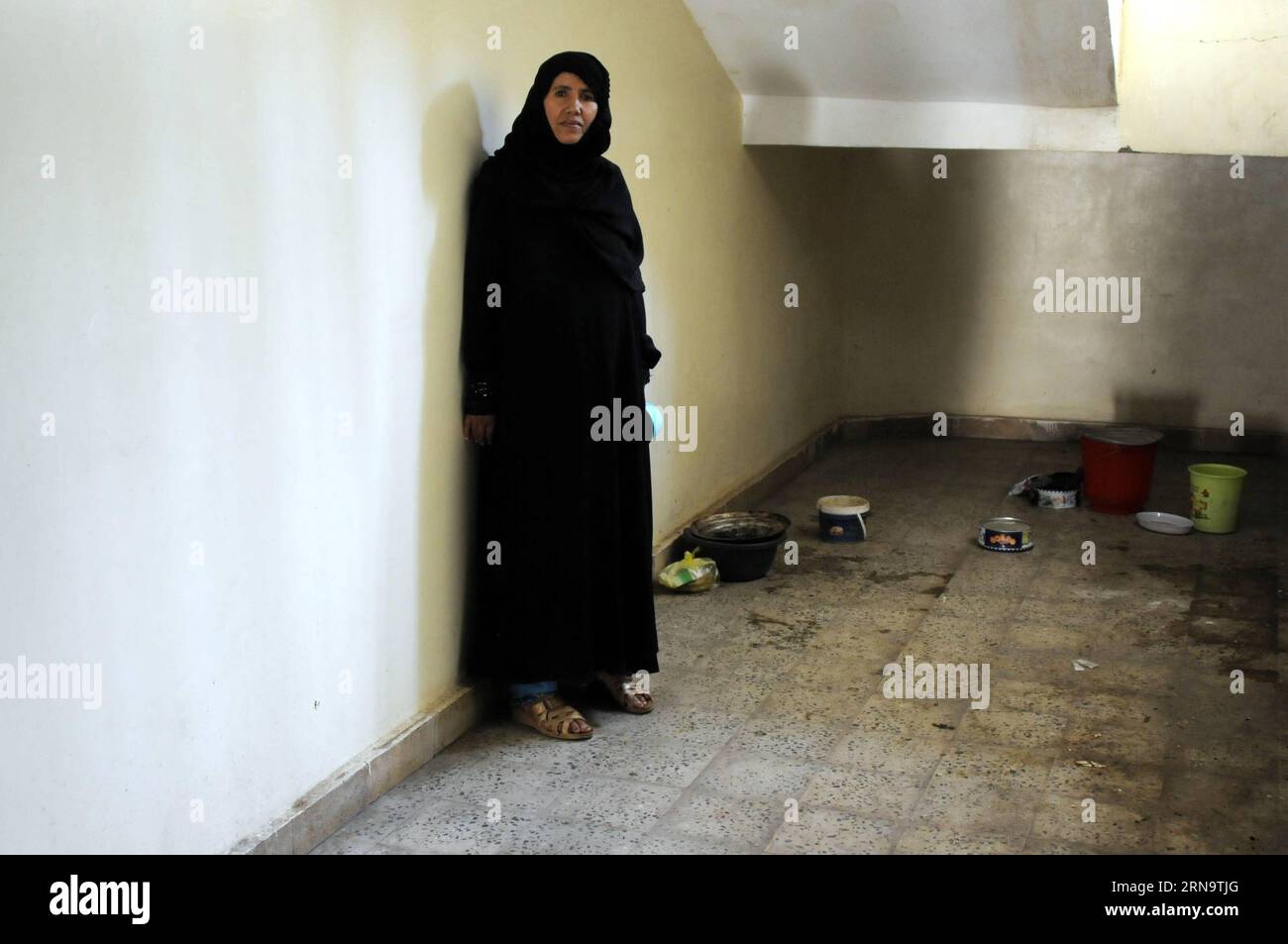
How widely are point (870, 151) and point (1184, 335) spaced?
1678 mm

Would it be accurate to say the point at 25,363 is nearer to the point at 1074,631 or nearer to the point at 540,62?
the point at 540,62

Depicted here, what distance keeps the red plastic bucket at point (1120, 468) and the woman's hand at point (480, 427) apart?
2.85 metres

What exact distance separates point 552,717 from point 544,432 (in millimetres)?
715

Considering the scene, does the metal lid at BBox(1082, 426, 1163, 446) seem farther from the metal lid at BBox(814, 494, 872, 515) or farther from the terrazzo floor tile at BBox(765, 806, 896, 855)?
the terrazzo floor tile at BBox(765, 806, 896, 855)

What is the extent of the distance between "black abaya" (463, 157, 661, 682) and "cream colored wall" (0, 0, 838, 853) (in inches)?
3.3

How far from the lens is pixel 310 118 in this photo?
→ 8.89 ft

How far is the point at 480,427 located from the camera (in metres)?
3.37

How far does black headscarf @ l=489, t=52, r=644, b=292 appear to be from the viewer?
3260mm

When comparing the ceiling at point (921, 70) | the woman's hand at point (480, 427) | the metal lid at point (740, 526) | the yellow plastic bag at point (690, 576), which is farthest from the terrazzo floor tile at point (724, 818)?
the ceiling at point (921, 70)

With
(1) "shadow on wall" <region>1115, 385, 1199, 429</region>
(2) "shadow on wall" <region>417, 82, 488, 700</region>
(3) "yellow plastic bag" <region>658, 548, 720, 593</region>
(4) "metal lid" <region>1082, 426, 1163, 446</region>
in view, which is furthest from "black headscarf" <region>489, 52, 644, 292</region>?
(1) "shadow on wall" <region>1115, 385, 1199, 429</region>

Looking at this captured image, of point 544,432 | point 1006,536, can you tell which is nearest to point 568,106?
point 544,432

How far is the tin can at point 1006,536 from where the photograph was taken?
486 centimetres

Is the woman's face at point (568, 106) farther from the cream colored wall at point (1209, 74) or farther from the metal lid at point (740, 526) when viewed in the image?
the cream colored wall at point (1209, 74)
